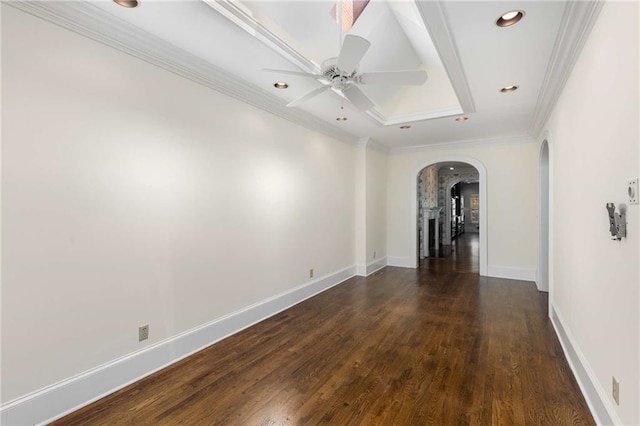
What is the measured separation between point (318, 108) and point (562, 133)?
8.78 ft

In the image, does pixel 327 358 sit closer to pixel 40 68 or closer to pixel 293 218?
pixel 293 218

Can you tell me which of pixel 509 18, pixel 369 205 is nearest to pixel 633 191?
pixel 509 18

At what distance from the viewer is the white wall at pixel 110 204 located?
69.5 inches

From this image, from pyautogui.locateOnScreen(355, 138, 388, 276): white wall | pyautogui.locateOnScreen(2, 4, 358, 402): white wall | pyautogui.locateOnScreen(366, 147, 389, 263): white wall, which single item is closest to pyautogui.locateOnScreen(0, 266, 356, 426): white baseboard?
pyautogui.locateOnScreen(2, 4, 358, 402): white wall

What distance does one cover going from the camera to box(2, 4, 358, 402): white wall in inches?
69.5

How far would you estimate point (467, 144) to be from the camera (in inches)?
227

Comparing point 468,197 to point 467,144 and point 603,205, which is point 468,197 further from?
point 603,205

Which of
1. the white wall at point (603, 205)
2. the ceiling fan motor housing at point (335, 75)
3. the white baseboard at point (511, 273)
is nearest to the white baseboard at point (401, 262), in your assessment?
the white baseboard at point (511, 273)

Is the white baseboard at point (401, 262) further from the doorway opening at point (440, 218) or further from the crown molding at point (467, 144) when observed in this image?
the crown molding at point (467, 144)

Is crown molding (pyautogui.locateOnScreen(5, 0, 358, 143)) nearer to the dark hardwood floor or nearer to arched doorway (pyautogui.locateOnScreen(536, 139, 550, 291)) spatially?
the dark hardwood floor

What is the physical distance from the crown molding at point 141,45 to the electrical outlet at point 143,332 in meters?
2.13

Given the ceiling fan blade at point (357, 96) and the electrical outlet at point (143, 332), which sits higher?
the ceiling fan blade at point (357, 96)

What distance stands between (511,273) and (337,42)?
16.6 feet

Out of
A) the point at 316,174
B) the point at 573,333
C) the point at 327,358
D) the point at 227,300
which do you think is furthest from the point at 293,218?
the point at 573,333
